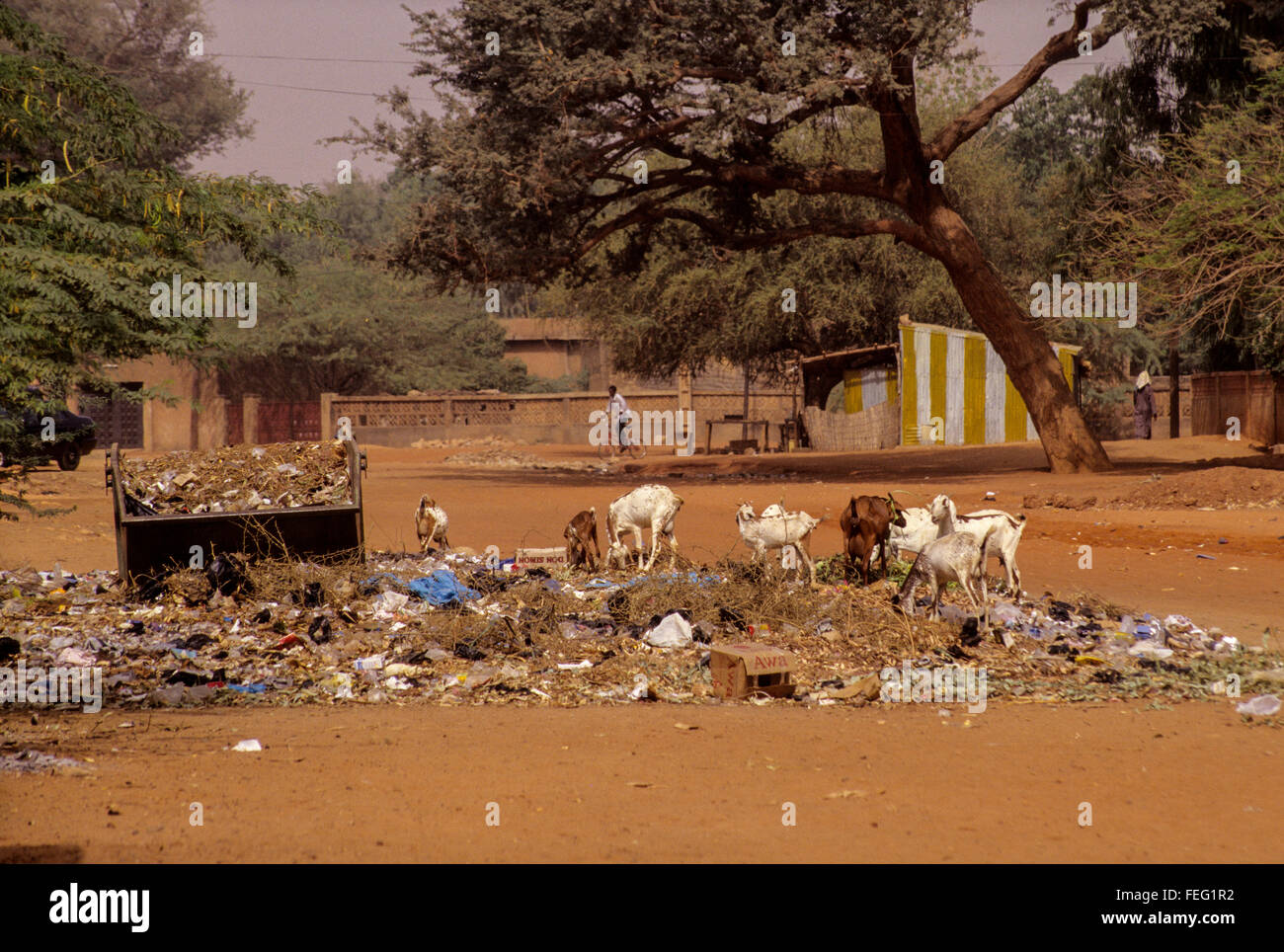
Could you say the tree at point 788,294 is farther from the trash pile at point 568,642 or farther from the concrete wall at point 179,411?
the trash pile at point 568,642

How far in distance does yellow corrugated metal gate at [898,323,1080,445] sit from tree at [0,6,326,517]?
19.7 meters

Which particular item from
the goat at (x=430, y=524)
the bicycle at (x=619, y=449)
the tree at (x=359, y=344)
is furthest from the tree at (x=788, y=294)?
the goat at (x=430, y=524)

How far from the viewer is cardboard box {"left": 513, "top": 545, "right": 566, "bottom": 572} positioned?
10555 mm

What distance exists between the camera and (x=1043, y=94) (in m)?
58.3

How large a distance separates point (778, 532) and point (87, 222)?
588 cm

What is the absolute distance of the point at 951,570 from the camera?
25.1 ft

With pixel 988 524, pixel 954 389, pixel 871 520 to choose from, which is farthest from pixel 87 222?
pixel 954 389

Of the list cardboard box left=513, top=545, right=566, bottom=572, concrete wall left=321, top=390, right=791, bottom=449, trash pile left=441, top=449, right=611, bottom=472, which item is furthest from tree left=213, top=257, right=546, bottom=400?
cardboard box left=513, top=545, right=566, bottom=572

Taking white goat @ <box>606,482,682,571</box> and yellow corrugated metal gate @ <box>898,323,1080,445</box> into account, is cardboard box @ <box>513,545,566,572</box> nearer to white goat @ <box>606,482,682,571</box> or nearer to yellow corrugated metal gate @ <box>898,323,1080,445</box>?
white goat @ <box>606,482,682,571</box>

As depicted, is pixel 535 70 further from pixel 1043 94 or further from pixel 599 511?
pixel 1043 94

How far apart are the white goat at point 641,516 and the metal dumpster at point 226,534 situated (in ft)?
7.17

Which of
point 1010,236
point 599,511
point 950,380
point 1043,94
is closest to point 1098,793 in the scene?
point 599,511

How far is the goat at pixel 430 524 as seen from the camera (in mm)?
11227

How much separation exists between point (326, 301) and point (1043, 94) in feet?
124
